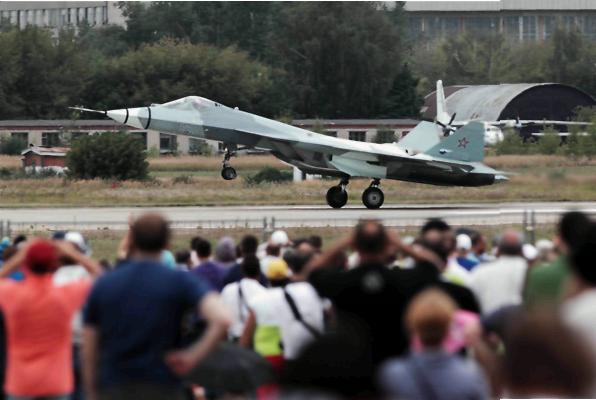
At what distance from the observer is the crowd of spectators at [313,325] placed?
17.2ft

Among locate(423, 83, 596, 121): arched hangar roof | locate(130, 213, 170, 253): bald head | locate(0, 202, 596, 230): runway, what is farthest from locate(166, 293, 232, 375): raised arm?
locate(423, 83, 596, 121): arched hangar roof

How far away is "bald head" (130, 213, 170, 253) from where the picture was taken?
6461 millimetres

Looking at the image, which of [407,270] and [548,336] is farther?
[407,270]

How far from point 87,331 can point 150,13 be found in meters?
88.4

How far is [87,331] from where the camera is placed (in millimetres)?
6574

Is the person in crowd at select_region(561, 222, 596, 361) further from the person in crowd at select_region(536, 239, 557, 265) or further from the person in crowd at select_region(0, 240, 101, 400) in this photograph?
the person in crowd at select_region(536, 239, 557, 265)

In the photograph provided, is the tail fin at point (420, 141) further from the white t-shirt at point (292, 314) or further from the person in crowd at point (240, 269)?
the white t-shirt at point (292, 314)

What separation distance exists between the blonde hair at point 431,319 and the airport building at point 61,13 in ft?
361

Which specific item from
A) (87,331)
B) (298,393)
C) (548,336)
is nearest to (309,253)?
(87,331)

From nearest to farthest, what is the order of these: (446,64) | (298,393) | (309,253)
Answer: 1. (298,393)
2. (309,253)
3. (446,64)

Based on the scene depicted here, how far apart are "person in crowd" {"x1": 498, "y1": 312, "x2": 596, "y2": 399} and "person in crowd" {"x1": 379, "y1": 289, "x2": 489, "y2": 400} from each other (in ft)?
2.86

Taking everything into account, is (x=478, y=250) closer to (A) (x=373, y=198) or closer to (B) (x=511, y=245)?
(B) (x=511, y=245)

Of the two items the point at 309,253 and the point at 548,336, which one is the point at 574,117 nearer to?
the point at 309,253

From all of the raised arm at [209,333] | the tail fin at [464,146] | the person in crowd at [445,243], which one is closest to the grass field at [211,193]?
the tail fin at [464,146]
